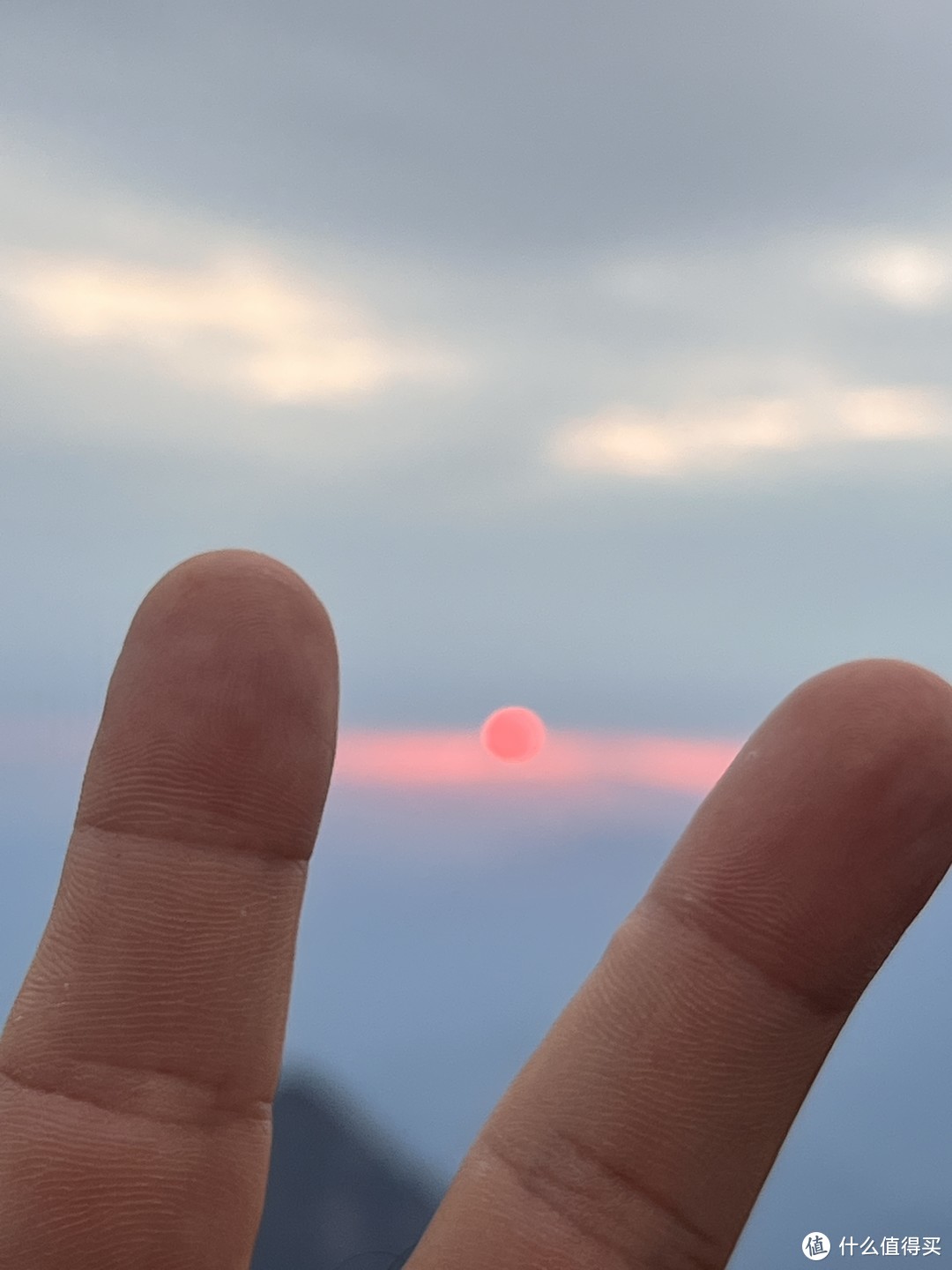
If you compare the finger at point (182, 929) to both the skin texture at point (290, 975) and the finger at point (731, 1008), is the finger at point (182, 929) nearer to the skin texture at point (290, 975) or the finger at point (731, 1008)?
the skin texture at point (290, 975)

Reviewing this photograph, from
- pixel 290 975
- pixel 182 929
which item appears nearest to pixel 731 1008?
pixel 290 975

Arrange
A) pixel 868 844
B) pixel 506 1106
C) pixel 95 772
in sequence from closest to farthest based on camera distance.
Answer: pixel 868 844 → pixel 506 1106 → pixel 95 772

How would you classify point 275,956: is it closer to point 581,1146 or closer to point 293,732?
point 293,732

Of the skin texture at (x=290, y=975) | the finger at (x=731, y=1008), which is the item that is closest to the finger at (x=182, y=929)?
the skin texture at (x=290, y=975)

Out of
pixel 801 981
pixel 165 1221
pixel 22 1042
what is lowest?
pixel 165 1221

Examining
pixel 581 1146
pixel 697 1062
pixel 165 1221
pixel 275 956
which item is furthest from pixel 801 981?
pixel 165 1221

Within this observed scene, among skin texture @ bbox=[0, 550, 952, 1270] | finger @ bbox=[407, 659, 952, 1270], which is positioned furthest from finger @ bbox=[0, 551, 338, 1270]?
finger @ bbox=[407, 659, 952, 1270]
